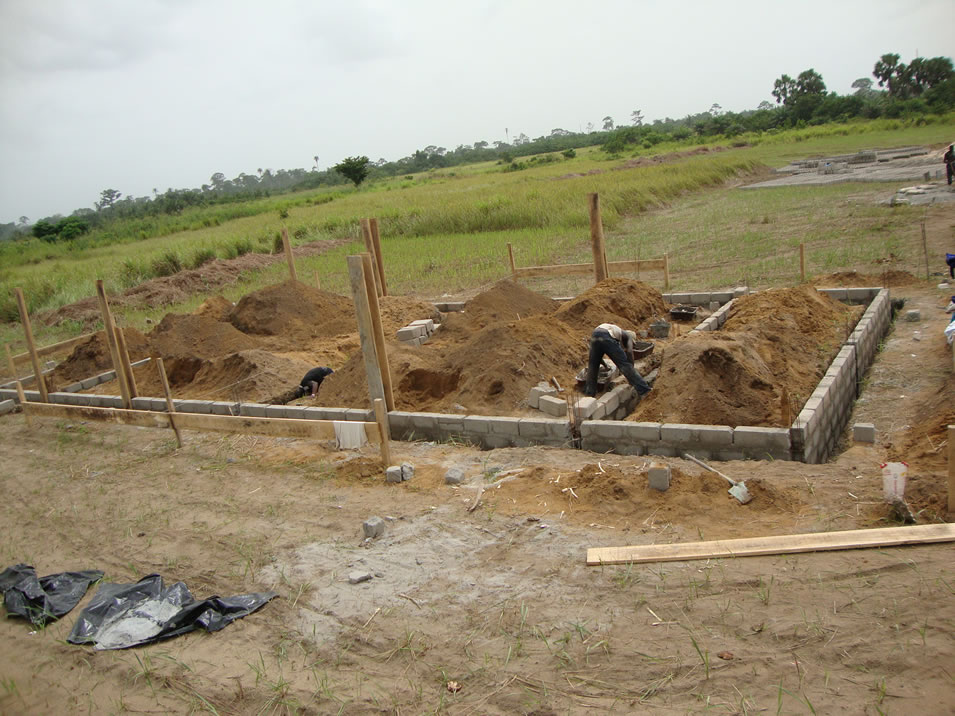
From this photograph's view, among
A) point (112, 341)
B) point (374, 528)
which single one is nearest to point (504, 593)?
point (374, 528)

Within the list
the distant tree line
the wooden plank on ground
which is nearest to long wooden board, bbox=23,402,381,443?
the wooden plank on ground

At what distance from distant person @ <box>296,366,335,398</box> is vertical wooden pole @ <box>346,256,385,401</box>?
7.42ft

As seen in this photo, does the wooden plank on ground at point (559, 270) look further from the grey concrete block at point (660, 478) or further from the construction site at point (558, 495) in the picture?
the grey concrete block at point (660, 478)

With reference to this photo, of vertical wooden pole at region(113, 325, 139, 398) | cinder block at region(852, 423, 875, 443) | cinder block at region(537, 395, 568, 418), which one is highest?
vertical wooden pole at region(113, 325, 139, 398)

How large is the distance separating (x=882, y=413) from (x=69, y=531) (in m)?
7.31

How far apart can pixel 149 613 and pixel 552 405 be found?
3.97 m

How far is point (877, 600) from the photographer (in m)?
3.59

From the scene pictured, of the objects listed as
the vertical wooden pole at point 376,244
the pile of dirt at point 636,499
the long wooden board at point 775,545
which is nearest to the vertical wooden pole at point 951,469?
the long wooden board at point 775,545

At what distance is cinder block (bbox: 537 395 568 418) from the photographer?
701 centimetres

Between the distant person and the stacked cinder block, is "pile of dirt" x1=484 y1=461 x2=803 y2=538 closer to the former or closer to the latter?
the distant person

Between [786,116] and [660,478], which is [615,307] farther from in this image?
[786,116]

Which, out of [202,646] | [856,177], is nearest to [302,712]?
[202,646]

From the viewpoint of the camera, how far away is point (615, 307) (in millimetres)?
9750

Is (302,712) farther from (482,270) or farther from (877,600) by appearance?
(482,270)
